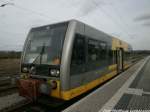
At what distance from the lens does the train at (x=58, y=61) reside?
4.82 metres

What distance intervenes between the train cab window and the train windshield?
1.59 ft

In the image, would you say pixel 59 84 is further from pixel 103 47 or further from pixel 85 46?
pixel 103 47

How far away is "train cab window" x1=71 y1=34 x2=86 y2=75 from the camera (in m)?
5.12

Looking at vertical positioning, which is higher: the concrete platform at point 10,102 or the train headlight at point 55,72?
the train headlight at point 55,72

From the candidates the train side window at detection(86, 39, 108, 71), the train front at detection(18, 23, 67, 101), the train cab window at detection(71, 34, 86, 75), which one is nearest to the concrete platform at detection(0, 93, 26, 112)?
the train front at detection(18, 23, 67, 101)

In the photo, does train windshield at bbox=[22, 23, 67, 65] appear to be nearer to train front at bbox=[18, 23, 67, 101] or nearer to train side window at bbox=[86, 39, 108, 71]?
train front at bbox=[18, 23, 67, 101]

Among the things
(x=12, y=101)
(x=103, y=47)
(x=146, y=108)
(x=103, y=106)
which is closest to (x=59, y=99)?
(x=103, y=106)

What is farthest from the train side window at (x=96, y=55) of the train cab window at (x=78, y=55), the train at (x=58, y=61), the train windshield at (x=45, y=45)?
the train windshield at (x=45, y=45)

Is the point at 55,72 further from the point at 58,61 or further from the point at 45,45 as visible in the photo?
the point at 45,45

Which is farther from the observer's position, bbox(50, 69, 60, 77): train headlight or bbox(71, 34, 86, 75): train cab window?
bbox(71, 34, 86, 75): train cab window

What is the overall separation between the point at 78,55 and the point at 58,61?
33.1 inches

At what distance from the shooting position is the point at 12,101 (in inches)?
233

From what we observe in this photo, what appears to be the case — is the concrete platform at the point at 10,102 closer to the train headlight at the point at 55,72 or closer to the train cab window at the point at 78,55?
the train headlight at the point at 55,72

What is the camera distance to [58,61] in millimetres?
4949
